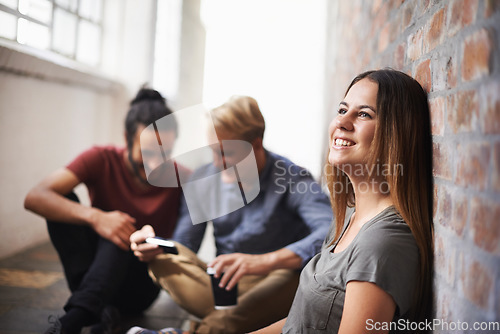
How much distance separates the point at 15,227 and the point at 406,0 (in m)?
2.68

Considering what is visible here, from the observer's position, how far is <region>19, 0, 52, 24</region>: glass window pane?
115 inches

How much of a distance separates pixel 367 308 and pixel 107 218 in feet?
4.18

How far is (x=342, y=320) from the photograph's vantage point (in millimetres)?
817

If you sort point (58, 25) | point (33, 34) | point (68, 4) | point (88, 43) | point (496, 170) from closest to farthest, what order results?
point (496, 170)
point (33, 34)
point (58, 25)
point (68, 4)
point (88, 43)

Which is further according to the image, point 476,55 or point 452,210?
point 452,210

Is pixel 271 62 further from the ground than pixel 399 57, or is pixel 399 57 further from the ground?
pixel 271 62

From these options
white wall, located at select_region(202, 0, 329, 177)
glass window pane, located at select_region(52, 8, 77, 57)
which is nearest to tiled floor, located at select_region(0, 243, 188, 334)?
glass window pane, located at select_region(52, 8, 77, 57)

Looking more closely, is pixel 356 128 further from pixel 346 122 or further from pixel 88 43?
pixel 88 43

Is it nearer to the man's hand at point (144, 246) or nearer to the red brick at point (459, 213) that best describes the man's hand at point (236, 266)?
the man's hand at point (144, 246)

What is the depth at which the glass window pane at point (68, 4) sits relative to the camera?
3.52 m

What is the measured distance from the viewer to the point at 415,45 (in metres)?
1.04

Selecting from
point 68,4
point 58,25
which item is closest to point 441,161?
point 58,25

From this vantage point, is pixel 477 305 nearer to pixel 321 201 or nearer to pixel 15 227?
pixel 321 201

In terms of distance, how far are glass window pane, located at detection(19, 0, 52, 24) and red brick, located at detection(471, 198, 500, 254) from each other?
3.01m
